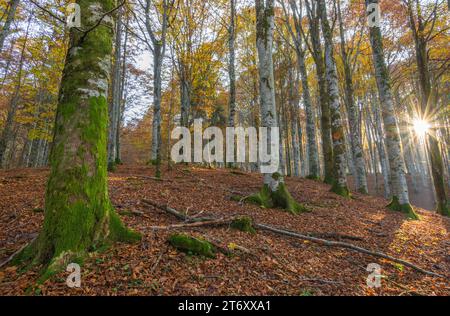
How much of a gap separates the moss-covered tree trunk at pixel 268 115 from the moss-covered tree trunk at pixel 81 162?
433 cm

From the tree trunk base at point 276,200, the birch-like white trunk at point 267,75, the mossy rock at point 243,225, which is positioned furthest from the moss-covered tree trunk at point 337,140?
the mossy rock at point 243,225

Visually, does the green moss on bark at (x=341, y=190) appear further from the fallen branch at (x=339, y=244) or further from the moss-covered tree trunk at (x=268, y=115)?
the fallen branch at (x=339, y=244)

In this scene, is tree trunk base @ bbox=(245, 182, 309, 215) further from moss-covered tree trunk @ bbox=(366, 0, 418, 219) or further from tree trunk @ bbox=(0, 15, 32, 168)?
tree trunk @ bbox=(0, 15, 32, 168)

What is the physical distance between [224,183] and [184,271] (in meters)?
6.60

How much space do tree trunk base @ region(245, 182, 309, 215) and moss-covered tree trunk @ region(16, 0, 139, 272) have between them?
399cm

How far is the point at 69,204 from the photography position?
2.87 m

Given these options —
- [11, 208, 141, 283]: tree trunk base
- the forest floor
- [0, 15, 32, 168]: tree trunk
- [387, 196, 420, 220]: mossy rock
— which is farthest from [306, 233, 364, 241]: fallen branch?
[0, 15, 32, 168]: tree trunk

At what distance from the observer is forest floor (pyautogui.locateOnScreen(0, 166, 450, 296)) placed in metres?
2.66

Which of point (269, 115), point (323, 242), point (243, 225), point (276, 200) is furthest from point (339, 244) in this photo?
point (269, 115)

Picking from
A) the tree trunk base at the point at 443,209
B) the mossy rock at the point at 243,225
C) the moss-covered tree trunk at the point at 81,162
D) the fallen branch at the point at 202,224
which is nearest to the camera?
the moss-covered tree trunk at the point at 81,162

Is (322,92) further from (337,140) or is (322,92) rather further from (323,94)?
(337,140)

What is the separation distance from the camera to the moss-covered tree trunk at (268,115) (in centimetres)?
660

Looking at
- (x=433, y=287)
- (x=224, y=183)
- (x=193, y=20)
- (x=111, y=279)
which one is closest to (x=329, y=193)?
(x=224, y=183)
